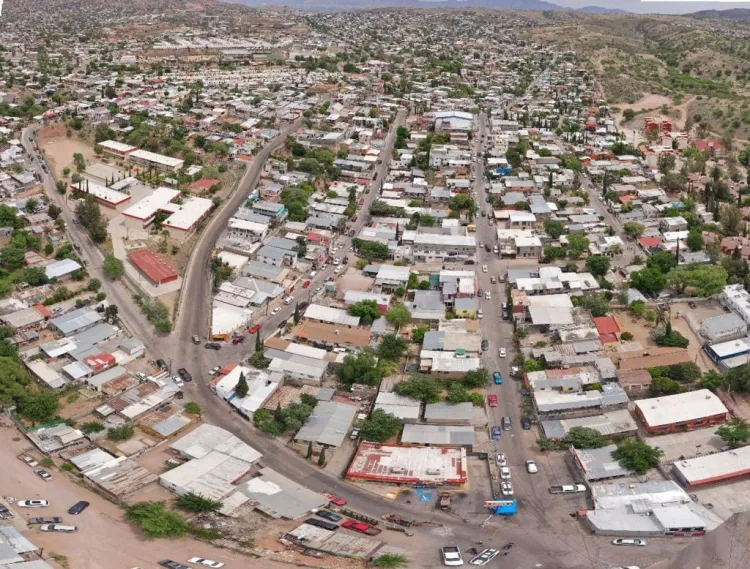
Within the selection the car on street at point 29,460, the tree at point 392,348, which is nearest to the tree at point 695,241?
the tree at point 392,348

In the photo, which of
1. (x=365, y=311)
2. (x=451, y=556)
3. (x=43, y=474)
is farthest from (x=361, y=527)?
(x=365, y=311)

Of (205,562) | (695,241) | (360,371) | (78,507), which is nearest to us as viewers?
(205,562)

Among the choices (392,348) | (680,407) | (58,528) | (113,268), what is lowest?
(58,528)

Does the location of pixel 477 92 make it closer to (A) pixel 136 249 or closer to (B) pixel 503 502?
(A) pixel 136 249

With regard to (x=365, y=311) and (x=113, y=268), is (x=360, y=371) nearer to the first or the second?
(x=365, y=311)

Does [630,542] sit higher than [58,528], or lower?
lower
